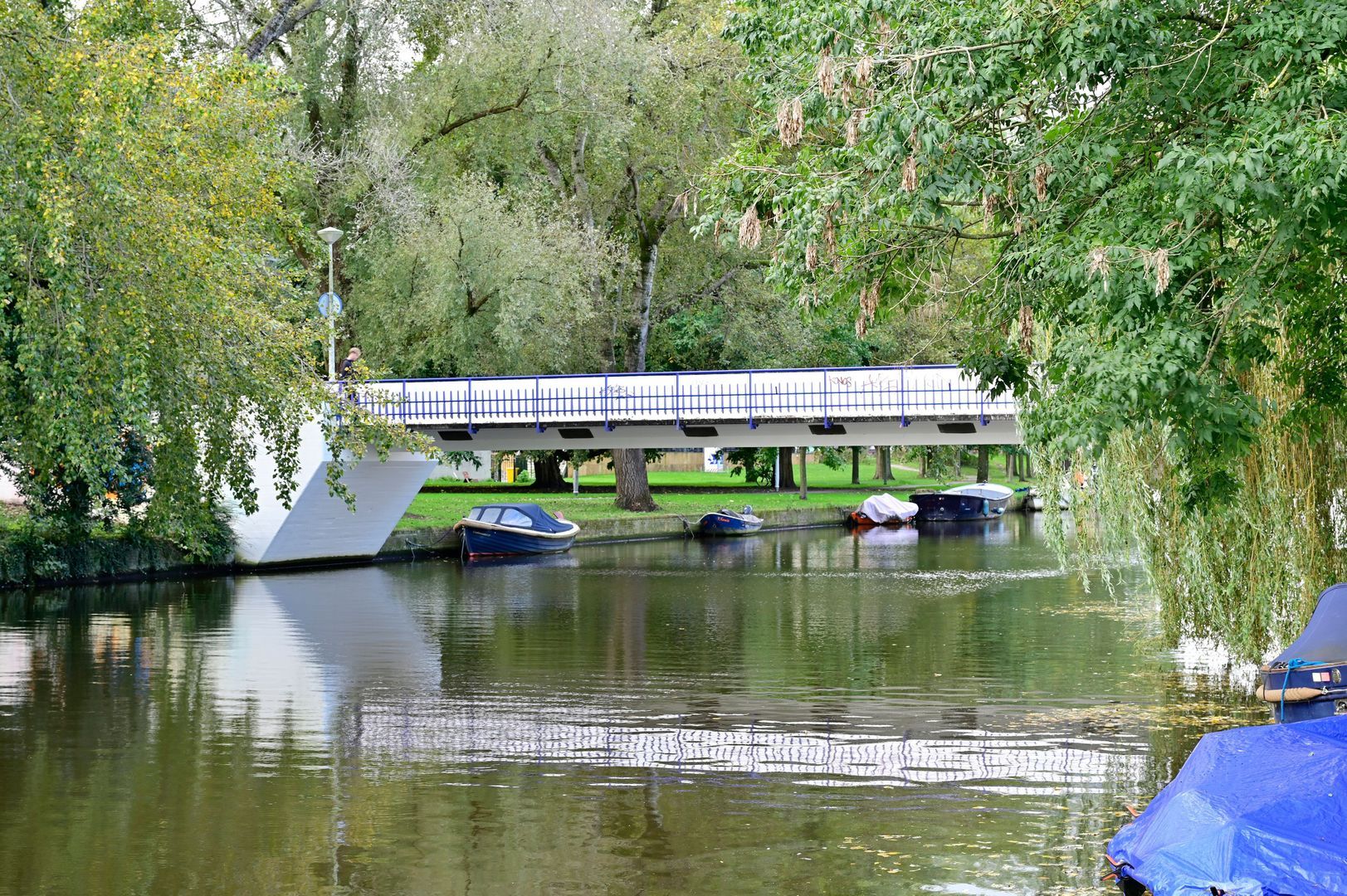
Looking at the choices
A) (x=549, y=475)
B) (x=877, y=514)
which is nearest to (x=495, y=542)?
(x=877, y=514)

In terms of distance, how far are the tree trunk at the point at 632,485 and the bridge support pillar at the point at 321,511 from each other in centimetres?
1379

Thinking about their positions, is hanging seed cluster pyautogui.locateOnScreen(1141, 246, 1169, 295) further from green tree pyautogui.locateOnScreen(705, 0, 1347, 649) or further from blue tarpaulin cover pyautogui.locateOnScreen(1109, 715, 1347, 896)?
blue tarpaulin cover pyautogui.locateOnScreen(1109, 715, 1347, 896)

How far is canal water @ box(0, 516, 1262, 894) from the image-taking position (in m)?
9.15

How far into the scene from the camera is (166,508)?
17.1 m

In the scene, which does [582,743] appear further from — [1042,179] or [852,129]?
[1042,179]

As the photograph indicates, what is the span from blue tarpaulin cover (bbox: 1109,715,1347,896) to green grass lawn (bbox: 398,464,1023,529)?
1272 inches

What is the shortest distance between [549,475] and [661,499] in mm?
5565

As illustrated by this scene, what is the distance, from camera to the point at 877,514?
56.6 metres

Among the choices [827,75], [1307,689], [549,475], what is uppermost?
[827,75]

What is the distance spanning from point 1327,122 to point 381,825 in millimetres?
7254

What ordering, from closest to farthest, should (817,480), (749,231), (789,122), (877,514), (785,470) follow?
(789,122) < (749,231) < (877,514) < (785,470) < (817,480)

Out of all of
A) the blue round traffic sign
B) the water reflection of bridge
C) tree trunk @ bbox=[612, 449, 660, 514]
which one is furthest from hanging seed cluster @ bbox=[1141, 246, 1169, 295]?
tree trunk @ bbox=[612, 449, 660, 514]

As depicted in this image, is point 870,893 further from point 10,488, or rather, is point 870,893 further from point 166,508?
point 10,488

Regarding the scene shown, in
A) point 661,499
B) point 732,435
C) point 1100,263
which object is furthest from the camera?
point 661,499
